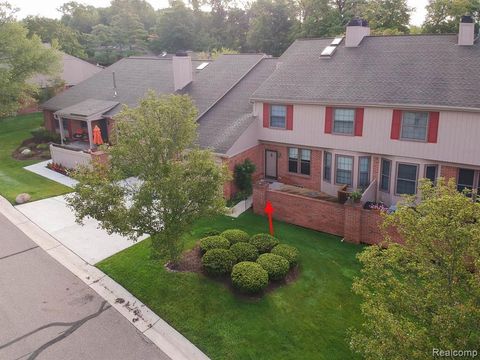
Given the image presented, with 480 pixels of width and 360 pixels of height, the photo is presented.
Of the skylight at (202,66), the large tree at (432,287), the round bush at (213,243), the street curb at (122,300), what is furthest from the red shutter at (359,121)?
the skylight at (202,66)

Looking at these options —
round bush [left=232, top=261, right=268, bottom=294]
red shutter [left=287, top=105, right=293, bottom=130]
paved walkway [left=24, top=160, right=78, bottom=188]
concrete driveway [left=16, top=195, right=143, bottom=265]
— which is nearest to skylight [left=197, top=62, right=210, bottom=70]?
red shutter [left=287, top=105, right=293, bottom=130]

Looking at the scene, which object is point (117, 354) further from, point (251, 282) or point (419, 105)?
point (419, 105)

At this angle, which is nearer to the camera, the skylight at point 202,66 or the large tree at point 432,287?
the large tree at point 432,287

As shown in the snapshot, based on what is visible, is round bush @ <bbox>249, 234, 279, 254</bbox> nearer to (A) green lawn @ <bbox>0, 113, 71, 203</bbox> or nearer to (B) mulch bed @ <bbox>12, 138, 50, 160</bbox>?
(A) green lawn @ <bbox>0, 113, 71, 203</bbox>

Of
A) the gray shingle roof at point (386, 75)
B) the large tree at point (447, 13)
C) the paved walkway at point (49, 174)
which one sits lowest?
the paved walkway at point (49, 174)

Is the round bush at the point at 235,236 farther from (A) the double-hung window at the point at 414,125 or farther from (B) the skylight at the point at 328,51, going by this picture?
(B) the skylight at the point at 328,51
